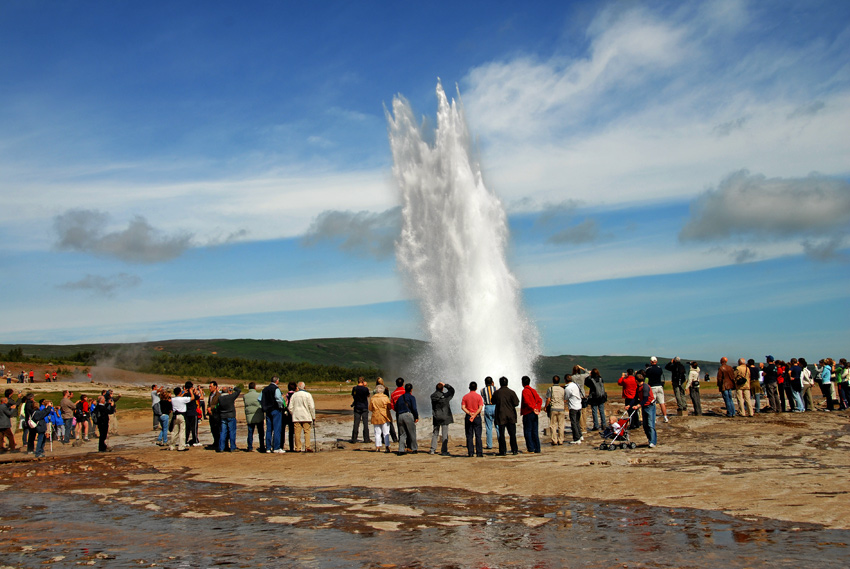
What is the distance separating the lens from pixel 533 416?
53.7 feet

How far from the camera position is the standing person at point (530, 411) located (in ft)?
52.5

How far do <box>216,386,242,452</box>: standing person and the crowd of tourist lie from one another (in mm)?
27

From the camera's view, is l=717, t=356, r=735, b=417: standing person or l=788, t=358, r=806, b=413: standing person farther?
l=788, t=358, r=806, b=413: standing person

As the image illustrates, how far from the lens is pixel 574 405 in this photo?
17859 millimetres

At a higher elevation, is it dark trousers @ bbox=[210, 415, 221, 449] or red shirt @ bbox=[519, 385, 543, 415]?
red shirt @ bbox=[519, 385, 543, 415]

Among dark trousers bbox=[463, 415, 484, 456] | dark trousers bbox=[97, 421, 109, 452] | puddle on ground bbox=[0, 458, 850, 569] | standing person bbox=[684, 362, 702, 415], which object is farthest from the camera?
standing person bbox=[684, 362, 702, 415]

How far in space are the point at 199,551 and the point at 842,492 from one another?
876 centimetres

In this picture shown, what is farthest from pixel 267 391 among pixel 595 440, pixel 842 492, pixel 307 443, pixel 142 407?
pixel 142 407

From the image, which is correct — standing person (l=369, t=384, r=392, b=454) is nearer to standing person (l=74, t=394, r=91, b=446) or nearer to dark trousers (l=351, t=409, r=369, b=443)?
dark trousers (l=351, t=409, r=369, b=443)

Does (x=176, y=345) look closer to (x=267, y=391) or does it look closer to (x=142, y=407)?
(x=142, y=407)

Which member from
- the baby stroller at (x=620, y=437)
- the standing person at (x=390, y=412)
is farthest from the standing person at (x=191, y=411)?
the baby stroller at (x=620, y=437)

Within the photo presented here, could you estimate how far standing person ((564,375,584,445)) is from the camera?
58.2ft

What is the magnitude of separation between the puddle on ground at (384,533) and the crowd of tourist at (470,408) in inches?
196

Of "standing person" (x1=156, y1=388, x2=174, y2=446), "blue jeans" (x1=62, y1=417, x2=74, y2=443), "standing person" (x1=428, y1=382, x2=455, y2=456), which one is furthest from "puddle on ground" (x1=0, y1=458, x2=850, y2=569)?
"blue jeans" (x1=62, y1=417, x2=74, y2=443)
